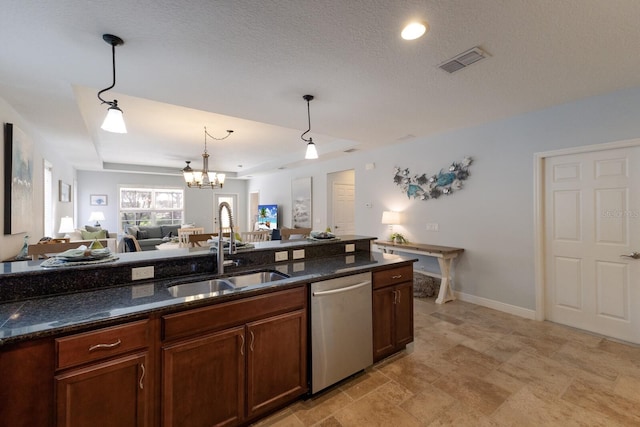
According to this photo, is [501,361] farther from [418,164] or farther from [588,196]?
[418,164]

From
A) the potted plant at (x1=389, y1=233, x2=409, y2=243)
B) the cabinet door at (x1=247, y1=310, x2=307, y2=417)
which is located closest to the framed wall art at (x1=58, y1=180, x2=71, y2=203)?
the cabinet door at (x1=247, y1=310, x2=307, y2=417)

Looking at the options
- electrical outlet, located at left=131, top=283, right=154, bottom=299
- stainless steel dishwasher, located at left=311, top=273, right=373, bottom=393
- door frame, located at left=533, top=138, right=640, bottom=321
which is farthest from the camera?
door frame, located at left=533, top=138, right=640, bottom=321

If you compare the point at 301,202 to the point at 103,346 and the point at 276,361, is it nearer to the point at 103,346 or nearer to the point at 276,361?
the point at 276,361

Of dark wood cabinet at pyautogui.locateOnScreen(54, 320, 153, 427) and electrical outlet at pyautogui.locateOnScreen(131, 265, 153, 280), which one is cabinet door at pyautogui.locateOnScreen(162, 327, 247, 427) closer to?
dark wood cabinet at pyautogui.locateOnScreen(54, 320, 153, 427)

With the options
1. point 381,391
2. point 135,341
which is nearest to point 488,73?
point 381,391

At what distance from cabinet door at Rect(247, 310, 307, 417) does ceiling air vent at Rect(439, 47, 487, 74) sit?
7.20ft

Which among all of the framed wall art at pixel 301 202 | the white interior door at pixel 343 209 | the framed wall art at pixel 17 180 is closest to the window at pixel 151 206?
the framed wall art at pixel 301 202

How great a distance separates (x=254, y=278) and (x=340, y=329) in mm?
780

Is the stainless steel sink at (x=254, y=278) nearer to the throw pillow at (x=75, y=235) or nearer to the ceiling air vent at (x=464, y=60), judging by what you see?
the ceiling air vent at (x=464, y=60)

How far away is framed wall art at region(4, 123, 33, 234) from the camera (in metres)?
2.79

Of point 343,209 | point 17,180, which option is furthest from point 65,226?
point 343,209

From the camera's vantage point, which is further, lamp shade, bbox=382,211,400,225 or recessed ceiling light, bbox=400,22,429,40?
lamp shade, bbox=382,211,400,225

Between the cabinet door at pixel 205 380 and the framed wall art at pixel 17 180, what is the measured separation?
2.82 metres

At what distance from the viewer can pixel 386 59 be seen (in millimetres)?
2139
